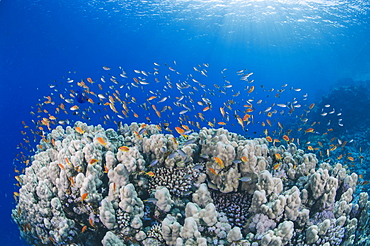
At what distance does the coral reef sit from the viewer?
3.69m

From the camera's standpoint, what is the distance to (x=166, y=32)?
5038 centimetres

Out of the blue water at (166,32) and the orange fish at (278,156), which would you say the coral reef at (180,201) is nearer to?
the orange fish at (278,156)

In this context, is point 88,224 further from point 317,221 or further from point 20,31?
point 20,31

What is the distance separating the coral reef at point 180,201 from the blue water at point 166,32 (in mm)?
11641

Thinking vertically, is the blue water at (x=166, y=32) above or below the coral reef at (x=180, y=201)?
above

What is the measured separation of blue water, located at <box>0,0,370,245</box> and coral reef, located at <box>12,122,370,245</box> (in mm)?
11641

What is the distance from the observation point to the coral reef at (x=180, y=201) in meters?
3.69

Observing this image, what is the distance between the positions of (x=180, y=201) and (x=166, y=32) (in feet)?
169

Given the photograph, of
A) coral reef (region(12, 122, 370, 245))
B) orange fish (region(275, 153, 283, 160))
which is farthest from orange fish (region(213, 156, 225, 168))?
orange fish (region(275, 153, 283, 160))

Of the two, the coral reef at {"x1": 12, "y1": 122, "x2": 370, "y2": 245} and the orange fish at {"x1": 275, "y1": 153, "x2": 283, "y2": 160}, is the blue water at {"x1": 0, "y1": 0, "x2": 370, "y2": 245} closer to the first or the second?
the coral reef at {"x1": 12, "y1": 122, "x2": 370, "y2": 245}

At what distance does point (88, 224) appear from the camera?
443 centimetres

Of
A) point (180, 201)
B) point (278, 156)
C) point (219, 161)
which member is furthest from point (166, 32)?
point (180, 201)

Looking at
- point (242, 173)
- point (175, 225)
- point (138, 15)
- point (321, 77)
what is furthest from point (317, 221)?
point (321, 77)

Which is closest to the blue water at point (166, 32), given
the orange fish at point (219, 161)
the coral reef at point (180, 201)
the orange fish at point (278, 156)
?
the coral reef at point (180, 201)
